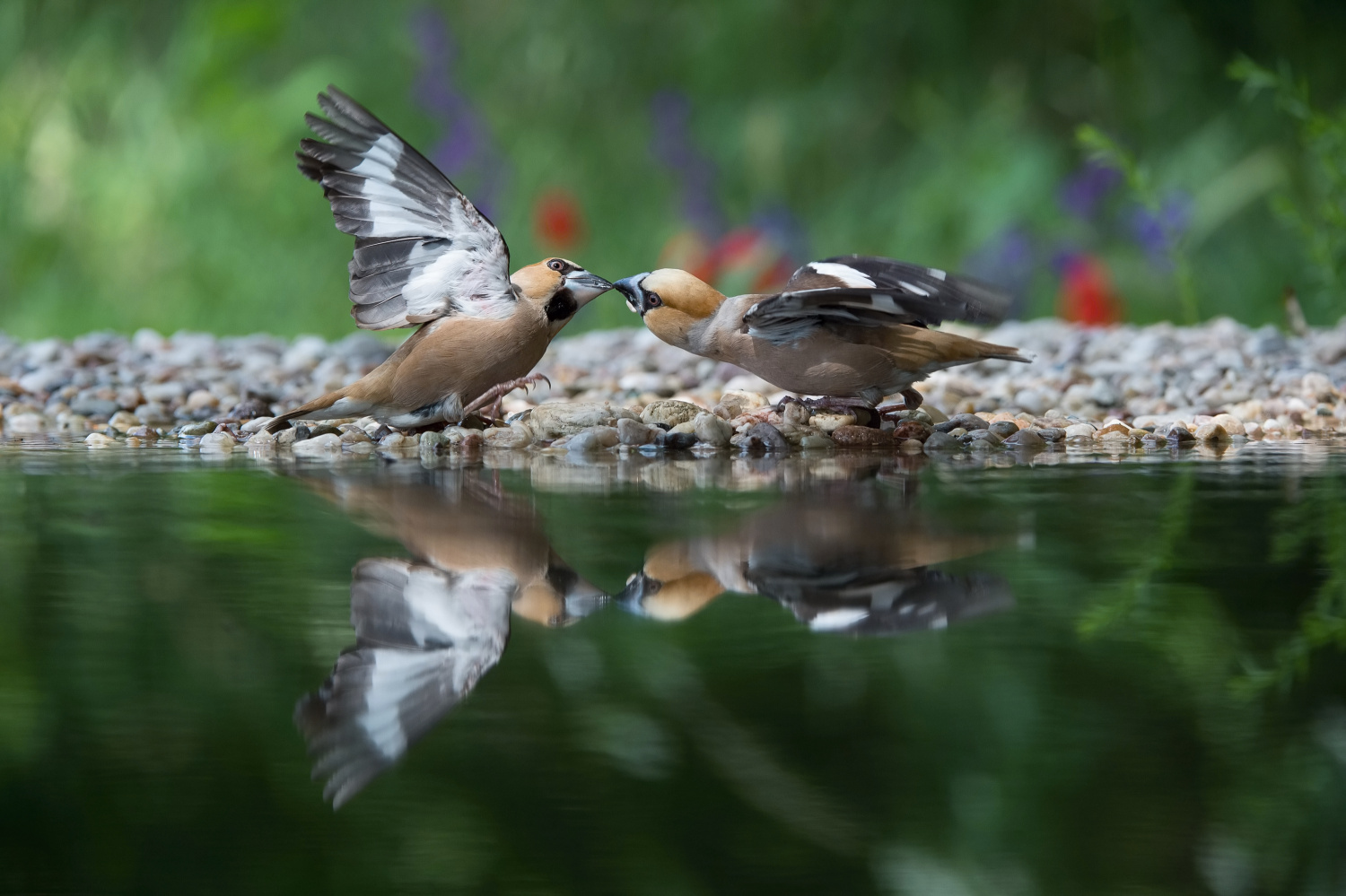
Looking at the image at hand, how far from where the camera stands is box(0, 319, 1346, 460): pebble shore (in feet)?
12.7

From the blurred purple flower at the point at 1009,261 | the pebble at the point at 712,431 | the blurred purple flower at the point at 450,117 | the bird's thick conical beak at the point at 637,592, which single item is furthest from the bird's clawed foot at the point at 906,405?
the blurred purple flower at the point at 450,117

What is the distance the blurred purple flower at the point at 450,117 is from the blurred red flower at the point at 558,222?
0.30 metres

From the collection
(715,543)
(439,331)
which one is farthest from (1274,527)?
(439,331)

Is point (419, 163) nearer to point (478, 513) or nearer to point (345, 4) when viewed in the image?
point (478, 513)

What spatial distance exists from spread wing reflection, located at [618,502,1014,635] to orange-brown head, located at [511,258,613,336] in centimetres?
150

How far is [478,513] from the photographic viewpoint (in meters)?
2.45

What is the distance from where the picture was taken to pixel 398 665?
4.46 feet

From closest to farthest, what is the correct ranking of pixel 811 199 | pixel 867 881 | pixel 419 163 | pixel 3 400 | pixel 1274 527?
1. pixel 867 881
2. pixel 1274 527
3. pixel 419 163
4. pixel 3 400
5. pixel 811 199

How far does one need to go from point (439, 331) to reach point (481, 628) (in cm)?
223

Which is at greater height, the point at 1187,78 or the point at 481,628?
the point at 1187,78

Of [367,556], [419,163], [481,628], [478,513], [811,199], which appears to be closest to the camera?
[481,628]

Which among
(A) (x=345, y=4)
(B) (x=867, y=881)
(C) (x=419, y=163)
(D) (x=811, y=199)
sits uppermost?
(A) (x=345, y=4)

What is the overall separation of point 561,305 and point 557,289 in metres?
0.05

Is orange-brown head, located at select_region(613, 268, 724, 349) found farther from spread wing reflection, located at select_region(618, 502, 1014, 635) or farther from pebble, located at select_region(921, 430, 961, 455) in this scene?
spread wing reflection, located at select_region(618, 502, 1014, 635)
